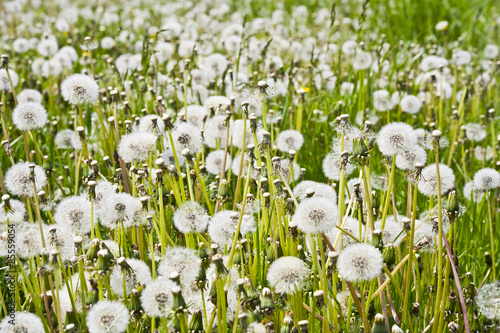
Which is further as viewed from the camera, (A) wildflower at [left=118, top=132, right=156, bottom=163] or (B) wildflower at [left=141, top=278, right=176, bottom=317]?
(A) wildflower at [left=118, top=132, right=156, bottom=163]

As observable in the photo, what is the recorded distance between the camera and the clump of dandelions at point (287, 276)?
1.54 metres

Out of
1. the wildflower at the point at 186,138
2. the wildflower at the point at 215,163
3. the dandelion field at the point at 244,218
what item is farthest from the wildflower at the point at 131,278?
the wildflower at the point at 215,163

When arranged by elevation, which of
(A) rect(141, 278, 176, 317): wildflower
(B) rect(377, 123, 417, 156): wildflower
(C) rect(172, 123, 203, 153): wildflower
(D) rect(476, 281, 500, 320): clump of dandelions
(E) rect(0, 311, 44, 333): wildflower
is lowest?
(D) rect(476, 281, 500, 320): clump of dandelions

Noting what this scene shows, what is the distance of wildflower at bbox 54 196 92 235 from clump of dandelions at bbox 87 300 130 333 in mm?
470

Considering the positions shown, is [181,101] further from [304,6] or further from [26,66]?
[304,6]

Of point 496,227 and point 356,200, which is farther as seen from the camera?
point 496,227

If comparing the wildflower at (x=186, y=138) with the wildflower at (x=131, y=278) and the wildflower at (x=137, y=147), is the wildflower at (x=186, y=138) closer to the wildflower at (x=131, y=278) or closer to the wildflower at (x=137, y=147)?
the wildflower at (x=137, y=147)

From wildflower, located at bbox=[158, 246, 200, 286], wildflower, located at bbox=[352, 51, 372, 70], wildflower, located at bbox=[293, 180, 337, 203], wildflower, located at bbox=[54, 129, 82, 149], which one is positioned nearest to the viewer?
wildflower, located at bbox=[158, 246, 200, 286]

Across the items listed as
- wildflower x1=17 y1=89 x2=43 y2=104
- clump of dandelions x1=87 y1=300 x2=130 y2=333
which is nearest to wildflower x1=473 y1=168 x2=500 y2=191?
clump of dandelions x1=87 y1=300 x2=130 y2=333

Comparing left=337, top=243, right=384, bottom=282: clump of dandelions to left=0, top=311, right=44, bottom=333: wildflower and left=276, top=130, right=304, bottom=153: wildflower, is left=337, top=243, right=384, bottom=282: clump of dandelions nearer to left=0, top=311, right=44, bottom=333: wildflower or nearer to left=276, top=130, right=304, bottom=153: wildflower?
left=0, top=311, right=44, bottom=333: wildflower

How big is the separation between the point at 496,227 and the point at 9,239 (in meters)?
2.34

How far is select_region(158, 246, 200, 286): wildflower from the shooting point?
5.51ft

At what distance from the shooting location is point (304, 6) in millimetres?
8055

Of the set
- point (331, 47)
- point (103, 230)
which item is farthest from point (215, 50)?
point (103, 230)
